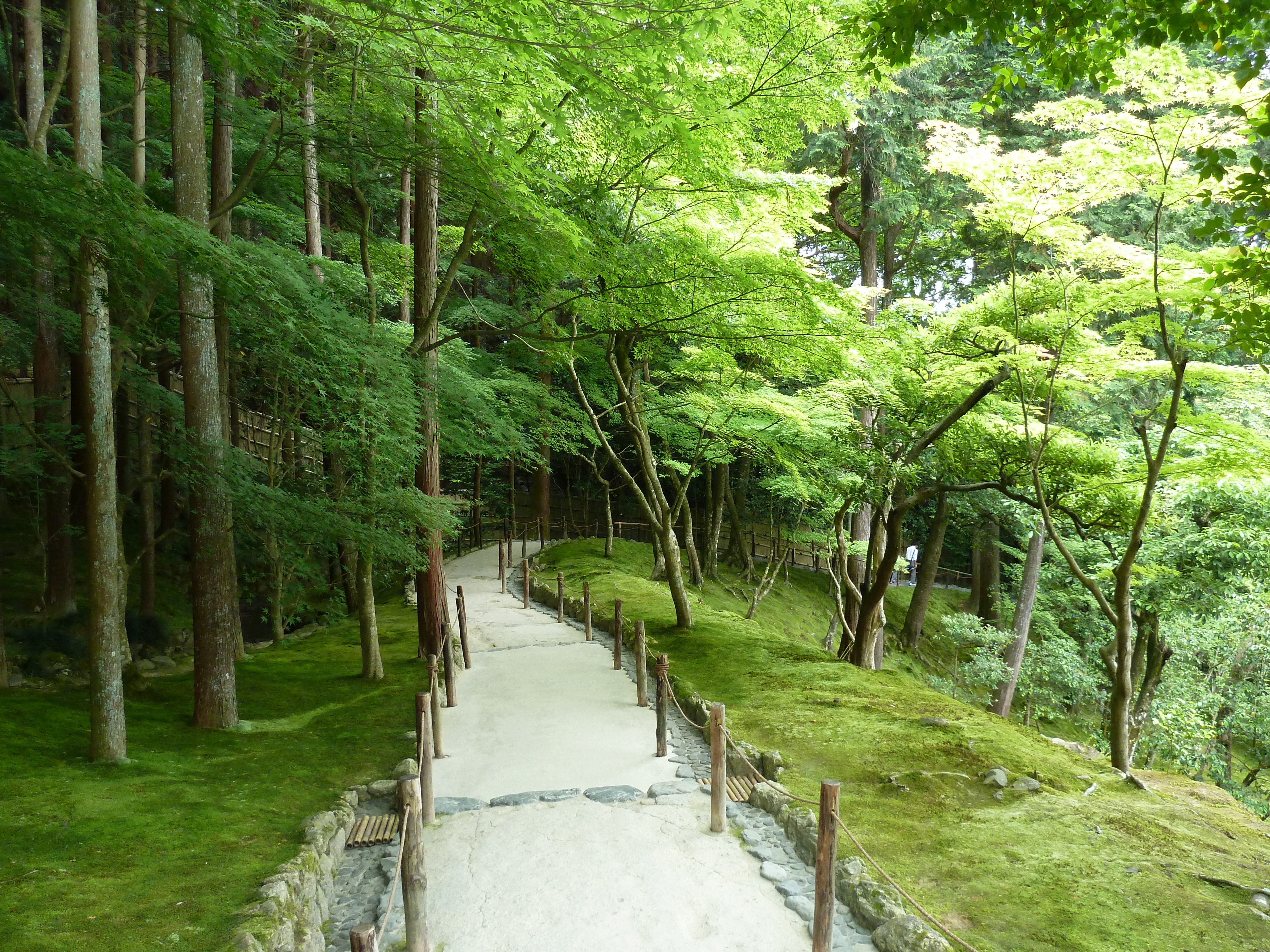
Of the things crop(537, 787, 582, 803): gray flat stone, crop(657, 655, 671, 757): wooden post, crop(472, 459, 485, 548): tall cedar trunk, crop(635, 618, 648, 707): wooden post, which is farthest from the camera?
crop(472, 459, 485, 548): tall cedar trunk

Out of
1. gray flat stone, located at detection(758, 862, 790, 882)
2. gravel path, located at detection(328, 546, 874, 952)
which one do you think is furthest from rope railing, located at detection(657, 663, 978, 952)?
gray flat stone, located at detection(758, 862, 790, 882)

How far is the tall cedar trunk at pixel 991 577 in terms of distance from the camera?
18.7 meters

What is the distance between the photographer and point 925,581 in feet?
63.5

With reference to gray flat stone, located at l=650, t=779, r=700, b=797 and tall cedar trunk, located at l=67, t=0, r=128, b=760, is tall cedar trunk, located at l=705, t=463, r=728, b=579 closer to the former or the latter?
gray flat stone, located at l=650, t=779, r=700, b=797

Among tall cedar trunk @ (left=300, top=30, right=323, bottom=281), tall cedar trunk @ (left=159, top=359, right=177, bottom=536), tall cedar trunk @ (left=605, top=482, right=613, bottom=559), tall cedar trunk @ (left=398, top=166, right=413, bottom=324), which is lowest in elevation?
tall cedar trunk @ (left=605, top=482, right=613, bottom=559)

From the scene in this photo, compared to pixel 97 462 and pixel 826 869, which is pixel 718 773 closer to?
pixel 826 869

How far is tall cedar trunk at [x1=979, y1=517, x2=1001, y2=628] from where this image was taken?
18734mm

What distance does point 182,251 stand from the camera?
5059mm

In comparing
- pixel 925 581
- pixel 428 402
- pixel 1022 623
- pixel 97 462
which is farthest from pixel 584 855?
pixel 925 581

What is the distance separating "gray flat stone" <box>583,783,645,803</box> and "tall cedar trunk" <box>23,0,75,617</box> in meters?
6.57

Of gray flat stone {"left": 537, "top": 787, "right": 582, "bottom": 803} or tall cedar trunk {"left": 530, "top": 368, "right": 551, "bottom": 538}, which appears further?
tall cedar trunk {"left": 530, "top": 368, "right": 551, "bottom": 538}

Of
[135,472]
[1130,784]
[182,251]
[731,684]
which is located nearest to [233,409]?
[135,472]

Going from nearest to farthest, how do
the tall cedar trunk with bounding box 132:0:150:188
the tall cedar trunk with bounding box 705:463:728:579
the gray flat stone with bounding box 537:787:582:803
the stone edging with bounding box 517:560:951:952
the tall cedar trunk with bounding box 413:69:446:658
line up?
the stone edging with bounding box 517:560:951:952
the gray flat stone with bounding box 537:787:582:803
the tall cedar trunk with bounding box 132:0:150:188
the tall cedar trunk with bounding box 413:69:446:658
the tall cedar trunk with bounding box 705:463:728:579

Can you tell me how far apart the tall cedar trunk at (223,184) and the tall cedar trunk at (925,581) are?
15923 mm
